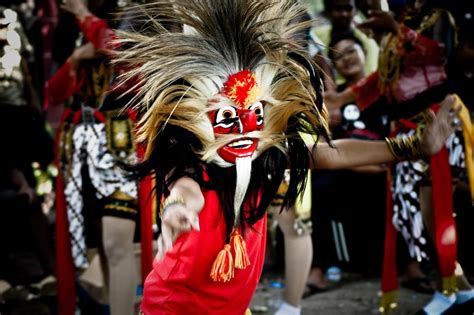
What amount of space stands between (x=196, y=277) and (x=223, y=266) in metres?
0.10

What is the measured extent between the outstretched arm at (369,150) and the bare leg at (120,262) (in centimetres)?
132

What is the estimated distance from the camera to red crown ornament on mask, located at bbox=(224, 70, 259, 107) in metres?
2.50

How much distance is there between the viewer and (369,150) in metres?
2.83

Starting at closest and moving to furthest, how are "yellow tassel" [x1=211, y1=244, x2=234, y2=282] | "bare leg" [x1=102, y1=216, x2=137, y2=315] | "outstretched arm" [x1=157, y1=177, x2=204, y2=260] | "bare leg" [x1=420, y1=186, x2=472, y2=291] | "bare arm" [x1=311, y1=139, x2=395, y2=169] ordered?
"outstretched arm" [x1=157, y1=177, x2=204, y2=260]
"yellow tassel" [x1=211, y1=244, x2=234, y2=282]
"bare arm" [x1=311, y1=139, x2=395, y2=169]
"bare leg" [x1=102, y1=216, x2=137, y2=315]
"bare leg" [x1=420, y1=186, x2=472, y2=291]

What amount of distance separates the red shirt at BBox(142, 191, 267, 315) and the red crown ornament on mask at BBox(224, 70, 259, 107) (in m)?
0.29

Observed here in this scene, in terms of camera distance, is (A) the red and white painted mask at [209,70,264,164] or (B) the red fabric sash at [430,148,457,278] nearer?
(A) the red and white painted mask at [209,70,264,164]

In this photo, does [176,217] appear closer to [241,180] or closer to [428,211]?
[241,180]

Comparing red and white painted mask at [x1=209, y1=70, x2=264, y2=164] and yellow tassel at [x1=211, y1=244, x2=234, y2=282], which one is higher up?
red and white painted mask at [x1=209, y1=70, x2=264, y2=164]

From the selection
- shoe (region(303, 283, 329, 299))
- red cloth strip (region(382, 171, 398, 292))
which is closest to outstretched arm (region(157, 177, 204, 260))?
red cloth strip (region(382, 171, 398, 292))

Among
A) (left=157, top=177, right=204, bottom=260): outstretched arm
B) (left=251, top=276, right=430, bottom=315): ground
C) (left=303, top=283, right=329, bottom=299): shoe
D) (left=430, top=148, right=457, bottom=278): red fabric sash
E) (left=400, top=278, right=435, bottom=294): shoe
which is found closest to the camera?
(left=157, top=177, right=204, bottom=260): outstretched arm

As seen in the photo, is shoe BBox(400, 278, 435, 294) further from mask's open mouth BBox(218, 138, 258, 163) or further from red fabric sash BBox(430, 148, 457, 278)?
mask's open mouth BBox(218, 138, 258, 163)

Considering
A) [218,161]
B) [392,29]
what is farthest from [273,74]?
[392,29]

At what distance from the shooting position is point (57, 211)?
4188 mm

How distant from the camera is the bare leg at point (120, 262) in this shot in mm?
3779
